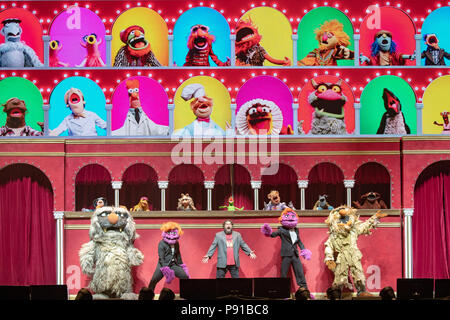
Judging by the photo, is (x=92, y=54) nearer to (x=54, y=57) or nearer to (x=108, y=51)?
(x=108, y=51)

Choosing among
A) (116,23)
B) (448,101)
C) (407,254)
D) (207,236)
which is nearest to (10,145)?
(116,23)

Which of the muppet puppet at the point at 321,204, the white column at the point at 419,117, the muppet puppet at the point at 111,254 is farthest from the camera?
the white column at the point at 419,117

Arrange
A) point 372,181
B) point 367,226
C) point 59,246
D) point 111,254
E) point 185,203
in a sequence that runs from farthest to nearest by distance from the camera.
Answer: point 372,181, point 185,203, point 59,246, point 367,226, point 111,254

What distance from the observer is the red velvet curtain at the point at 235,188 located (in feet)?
38.7

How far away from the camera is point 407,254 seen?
37.1 ft

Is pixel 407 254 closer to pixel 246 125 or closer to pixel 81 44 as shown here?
pixel 246 125

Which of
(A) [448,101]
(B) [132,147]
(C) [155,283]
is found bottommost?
(C) [155,283]

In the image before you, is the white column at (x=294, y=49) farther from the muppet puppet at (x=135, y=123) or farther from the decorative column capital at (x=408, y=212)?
the decorative column capital at (x=408, y=212)

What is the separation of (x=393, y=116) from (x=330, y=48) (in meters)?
1.62

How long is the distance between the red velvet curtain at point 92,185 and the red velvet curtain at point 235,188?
1.80 metres

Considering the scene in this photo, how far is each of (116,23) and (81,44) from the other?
716mm

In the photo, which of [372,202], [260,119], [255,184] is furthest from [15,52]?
[372,202]

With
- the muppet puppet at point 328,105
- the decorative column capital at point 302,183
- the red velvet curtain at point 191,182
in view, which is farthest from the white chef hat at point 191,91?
the decorative column capital at point 302,183

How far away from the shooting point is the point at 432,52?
12234 millimetres
